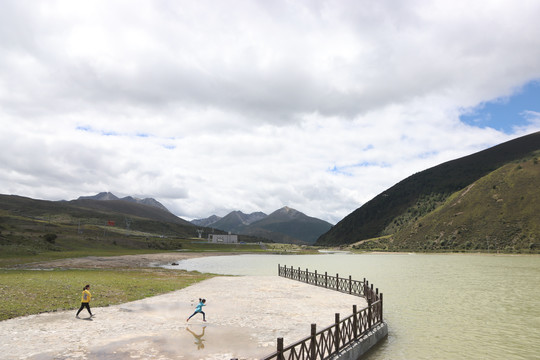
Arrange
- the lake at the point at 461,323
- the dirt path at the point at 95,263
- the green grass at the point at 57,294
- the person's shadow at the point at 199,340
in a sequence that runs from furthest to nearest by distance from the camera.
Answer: the dirt path at the point at 95,263 → the green grass at the point at 57,294 → the lake at the point at 461,323 → the person's shadow at the point at 199,340

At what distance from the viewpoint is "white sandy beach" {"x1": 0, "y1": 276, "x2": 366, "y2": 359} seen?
47.0 feet

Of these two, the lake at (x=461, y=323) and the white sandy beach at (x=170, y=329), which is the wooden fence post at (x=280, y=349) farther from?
the lake at (x=461, y=323)

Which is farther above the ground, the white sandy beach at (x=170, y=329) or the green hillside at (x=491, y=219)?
the green hillside at (x=491, y=219)

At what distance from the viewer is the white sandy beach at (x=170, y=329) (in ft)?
47.0

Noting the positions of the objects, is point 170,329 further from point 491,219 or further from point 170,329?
point 491,219

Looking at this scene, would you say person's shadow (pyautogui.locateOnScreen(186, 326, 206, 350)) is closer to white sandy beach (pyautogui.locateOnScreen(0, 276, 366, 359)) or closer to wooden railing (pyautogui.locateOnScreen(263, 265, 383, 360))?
white sandy beach (pyautogui.locateOnScreen(0, 276, 366, 359))

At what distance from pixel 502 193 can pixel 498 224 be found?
925 inches

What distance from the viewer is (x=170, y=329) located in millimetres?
18312

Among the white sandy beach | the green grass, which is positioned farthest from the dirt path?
the white sandy beach

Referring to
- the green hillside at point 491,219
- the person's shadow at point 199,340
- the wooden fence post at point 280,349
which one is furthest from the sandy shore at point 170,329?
the green hillside at point 491,219

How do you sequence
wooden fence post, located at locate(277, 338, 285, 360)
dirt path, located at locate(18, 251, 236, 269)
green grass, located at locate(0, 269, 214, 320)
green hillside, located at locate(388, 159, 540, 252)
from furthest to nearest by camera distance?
green hillside, located at locate(388, 159, 540, 252) < dirt path, located at locate(18, 251, 236, 269) < green grass, located at locate(0, 269, 214, 320) < wooden fence post, located at locate(277, 338, 285, 360)

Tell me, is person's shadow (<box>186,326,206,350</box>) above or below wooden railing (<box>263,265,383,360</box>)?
below

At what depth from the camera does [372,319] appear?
2036 centimetres

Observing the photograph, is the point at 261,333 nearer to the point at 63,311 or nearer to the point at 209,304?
the point at 209,304
